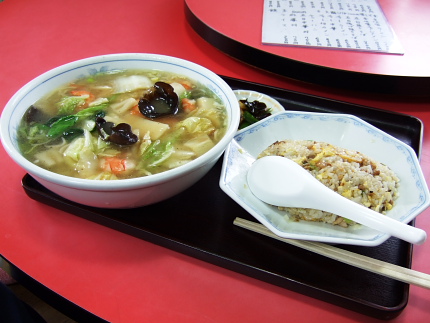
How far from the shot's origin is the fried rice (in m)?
1.09

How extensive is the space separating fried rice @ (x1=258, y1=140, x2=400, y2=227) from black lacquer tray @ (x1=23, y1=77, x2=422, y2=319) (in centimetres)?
10

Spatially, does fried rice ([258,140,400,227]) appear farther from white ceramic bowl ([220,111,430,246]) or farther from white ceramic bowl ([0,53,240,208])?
white ceramic bowl ([0,53,240,208])

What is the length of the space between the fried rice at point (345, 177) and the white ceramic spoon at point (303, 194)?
0.18ft

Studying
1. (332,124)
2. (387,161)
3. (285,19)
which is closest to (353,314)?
(387,161)

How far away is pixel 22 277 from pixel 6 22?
1980mm

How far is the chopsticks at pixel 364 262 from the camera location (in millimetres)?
911

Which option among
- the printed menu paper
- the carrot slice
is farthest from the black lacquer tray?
the printed menu paper

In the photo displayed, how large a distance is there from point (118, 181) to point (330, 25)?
182 cm

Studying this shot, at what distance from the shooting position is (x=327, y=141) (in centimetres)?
142

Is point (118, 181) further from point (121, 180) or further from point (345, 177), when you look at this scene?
point (345, 177)

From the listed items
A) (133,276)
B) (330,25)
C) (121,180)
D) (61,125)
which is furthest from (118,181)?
(330,25)

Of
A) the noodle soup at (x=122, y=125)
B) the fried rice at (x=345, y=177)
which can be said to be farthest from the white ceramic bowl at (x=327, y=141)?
the noodle soup at (x=122, y=125)

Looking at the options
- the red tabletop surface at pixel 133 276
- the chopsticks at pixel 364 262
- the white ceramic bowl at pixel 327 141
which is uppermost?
the white ceramic bowl at pixel 327 141

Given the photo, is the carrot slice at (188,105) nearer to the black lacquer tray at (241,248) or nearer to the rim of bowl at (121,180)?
the rim of bowl at (121,180)
